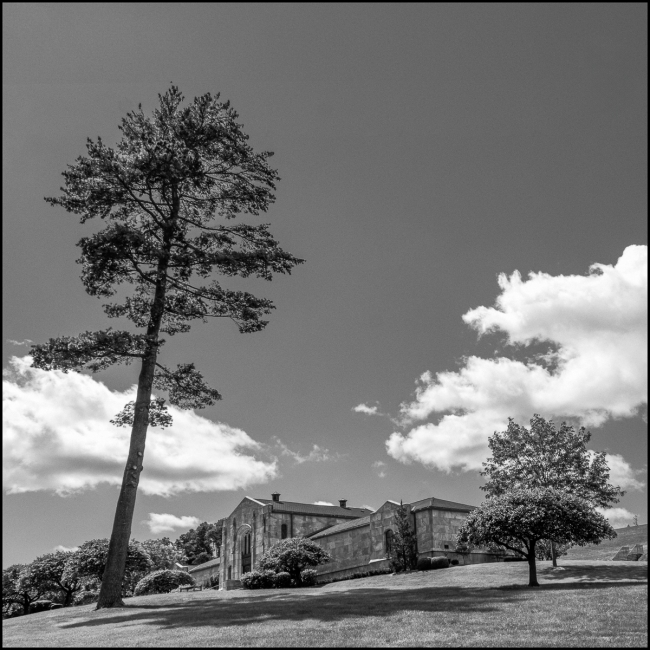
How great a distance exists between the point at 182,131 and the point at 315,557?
29166mm

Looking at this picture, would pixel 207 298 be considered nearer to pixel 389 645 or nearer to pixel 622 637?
pixel 389 645

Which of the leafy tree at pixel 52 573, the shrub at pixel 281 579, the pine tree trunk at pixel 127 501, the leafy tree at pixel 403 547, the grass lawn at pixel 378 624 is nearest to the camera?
the grass lawn at pixel 378 624

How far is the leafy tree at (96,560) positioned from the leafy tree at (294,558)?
1610 centimetres

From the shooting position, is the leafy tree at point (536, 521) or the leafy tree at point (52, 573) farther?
the leafy tree at point (52, 573)

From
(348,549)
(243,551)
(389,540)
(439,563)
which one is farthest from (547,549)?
(243,551)

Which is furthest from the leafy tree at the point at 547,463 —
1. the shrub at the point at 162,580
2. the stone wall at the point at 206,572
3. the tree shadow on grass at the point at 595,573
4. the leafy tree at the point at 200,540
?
the leafy tree at the point at 200,540

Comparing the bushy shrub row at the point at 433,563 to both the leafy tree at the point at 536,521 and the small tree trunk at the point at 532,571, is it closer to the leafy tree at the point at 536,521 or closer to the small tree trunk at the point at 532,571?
the leafy tree at the point at 536,521

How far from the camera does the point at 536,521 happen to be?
81.4 ft

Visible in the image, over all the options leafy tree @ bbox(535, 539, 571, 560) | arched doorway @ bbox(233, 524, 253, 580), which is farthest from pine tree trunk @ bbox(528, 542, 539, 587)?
arched doorway @ bbox(233, 524, 253, 580)

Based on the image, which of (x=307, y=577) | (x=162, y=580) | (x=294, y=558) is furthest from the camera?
(x=162, y=580)

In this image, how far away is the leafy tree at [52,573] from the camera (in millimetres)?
56875

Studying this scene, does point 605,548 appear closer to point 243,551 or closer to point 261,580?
point 261,580

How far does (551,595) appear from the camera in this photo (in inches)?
720

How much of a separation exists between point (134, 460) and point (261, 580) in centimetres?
2143
